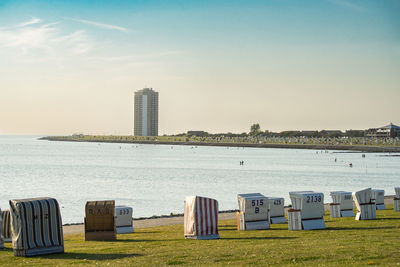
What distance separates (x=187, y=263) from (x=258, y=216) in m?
8.43

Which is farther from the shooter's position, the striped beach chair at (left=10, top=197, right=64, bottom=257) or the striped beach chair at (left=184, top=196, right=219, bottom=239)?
the striped beach chair at (left=184, top=196, right=219, bottom=239)

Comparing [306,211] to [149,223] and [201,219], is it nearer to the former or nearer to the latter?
[201,219]

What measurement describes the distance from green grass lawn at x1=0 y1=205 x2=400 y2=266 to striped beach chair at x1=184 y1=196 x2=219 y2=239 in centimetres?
49

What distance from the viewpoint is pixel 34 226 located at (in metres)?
15.1

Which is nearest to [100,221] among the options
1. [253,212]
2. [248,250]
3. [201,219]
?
[201,219]

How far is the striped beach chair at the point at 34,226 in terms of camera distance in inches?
589

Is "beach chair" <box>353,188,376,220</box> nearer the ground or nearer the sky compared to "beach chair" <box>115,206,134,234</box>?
nearer the sky

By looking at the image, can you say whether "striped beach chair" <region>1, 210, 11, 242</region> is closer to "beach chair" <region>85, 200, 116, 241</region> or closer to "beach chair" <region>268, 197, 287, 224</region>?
"beach chair" <region>85, 200, 116, 241</region>

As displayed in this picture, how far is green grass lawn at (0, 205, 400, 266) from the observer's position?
44.5 feet

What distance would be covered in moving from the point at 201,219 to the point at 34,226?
227 inches

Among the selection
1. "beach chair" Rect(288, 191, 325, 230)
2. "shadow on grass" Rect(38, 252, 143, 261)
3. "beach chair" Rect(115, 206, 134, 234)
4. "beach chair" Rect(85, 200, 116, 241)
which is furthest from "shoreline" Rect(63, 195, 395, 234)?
"shadow on grass" Rect(38, 252, 143, 261)

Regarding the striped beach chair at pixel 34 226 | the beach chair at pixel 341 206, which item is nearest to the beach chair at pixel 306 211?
the beach chair at pixel 341 206

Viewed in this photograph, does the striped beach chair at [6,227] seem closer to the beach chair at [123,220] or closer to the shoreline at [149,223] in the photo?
the beach chair at [123,220]

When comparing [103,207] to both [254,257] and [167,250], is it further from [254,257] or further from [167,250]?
[254,257]
